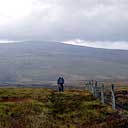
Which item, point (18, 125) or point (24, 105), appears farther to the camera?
point (24, 105)

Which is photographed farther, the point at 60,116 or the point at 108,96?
the point at 108,96

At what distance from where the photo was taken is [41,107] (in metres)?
33.4

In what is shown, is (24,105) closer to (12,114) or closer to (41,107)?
(41,107)

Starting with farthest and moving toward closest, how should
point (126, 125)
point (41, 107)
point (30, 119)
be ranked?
1. point (41, 107)
2. point (30, 119)
3. point (126, 125)

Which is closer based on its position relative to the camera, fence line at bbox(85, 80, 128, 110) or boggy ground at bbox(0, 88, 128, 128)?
boggy ground at bbox(0, 88, 128, 128)

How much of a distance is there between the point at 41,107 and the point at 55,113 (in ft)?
10.3

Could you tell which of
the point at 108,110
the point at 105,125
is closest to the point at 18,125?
the point at 105,125

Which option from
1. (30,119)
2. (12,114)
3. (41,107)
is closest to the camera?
(30,119)

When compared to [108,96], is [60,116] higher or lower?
higher

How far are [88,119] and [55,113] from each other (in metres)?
4.23

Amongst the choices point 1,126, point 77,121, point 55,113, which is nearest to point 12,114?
point 55,113

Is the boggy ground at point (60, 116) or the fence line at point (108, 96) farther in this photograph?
the fence line at point (108, 96)

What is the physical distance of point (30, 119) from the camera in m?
25.5

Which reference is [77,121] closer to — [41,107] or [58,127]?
[58,127]
